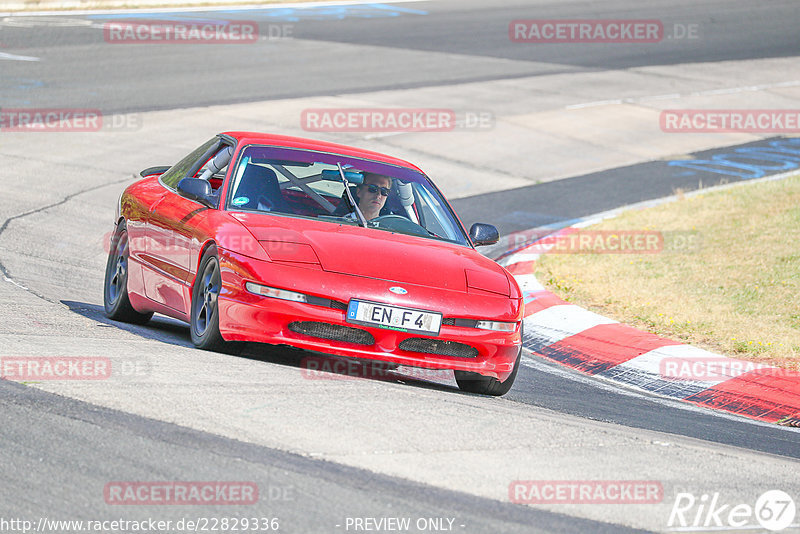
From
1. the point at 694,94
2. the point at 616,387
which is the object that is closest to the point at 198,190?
the point at 616,387

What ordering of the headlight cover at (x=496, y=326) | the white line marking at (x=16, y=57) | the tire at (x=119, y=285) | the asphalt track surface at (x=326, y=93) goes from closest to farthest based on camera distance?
1. the asphalt track surface at (x=326, y=93)
2. the headlight cover at (x=496, y=326)
3. the tire at (x=119, y=285)
4. the white line marking at (x=16, y=57)

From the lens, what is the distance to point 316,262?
21.1 feet

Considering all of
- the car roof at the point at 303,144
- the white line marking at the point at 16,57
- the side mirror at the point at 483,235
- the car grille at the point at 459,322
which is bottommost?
the white line marking at the point at 16,57

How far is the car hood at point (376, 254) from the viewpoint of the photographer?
21.3ft

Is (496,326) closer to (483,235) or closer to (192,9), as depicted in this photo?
(483,235)

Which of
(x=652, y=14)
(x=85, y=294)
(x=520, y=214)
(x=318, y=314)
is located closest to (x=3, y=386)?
(x=318, y=314)

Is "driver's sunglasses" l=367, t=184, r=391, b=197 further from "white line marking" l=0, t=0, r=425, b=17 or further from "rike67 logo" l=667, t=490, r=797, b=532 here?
"white line marking" l=0, t=0, r=425, b=17

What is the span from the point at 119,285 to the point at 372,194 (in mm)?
1997

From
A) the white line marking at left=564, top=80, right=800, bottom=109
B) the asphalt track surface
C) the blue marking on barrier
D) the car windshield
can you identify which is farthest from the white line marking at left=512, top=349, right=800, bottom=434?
the white line marking at left=564, top=80, right=800, bottom=109

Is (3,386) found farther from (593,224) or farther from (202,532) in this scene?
(593,224)

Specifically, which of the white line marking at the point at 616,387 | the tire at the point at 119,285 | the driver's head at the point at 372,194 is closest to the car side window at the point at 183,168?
the tire at the point at 119,285

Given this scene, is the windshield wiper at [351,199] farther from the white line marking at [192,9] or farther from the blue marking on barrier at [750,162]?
the white line marking at [192,9]

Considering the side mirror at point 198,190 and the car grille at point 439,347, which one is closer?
the car grille at point 439,347

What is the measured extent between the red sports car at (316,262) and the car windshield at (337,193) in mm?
10
